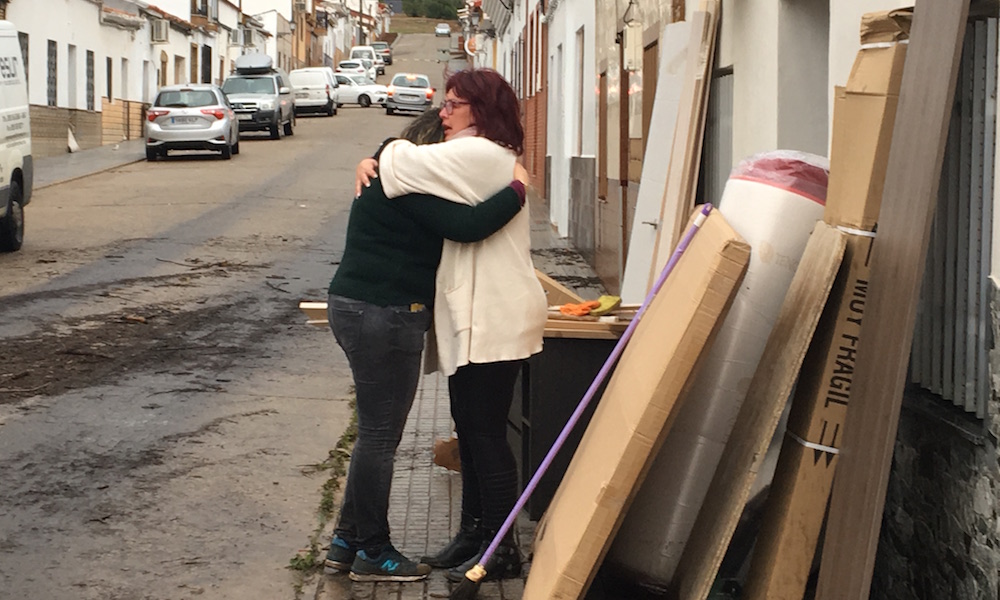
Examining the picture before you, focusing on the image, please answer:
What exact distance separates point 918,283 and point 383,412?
214 cm

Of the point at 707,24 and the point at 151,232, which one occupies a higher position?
the point at 707,24

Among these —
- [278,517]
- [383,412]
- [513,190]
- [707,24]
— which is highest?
[707,24]

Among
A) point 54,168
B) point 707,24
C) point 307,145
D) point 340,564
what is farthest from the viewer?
point 307,145

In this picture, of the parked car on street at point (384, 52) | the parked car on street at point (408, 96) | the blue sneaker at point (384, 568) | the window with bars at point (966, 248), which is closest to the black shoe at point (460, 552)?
the blue sneaker at point (384, 568)

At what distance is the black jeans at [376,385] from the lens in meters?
4.69

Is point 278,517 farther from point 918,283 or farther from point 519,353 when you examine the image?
point 918,283

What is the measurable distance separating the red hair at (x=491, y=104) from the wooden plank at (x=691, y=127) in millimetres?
2524

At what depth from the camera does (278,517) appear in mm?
5887

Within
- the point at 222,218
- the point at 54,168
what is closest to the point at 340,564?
the point at 222,218

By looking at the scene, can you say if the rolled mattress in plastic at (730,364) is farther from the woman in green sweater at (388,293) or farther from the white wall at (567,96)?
the white wall at (567,96)

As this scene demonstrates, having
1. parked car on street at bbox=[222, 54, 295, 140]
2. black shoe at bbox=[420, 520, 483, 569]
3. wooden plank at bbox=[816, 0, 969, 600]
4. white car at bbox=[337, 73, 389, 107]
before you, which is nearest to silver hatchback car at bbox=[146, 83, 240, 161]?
parked car on street at bbox=[222, 54, 295, 140]

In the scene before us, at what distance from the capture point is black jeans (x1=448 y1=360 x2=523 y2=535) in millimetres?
4789

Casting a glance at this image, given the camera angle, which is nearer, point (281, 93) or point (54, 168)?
point (54, 168)

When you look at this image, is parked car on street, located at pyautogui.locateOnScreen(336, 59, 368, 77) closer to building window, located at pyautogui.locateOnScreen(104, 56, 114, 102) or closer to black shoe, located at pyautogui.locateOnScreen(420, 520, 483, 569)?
building window, located at pyautogui.locateOnScreen(104, 56, 114, 102)
